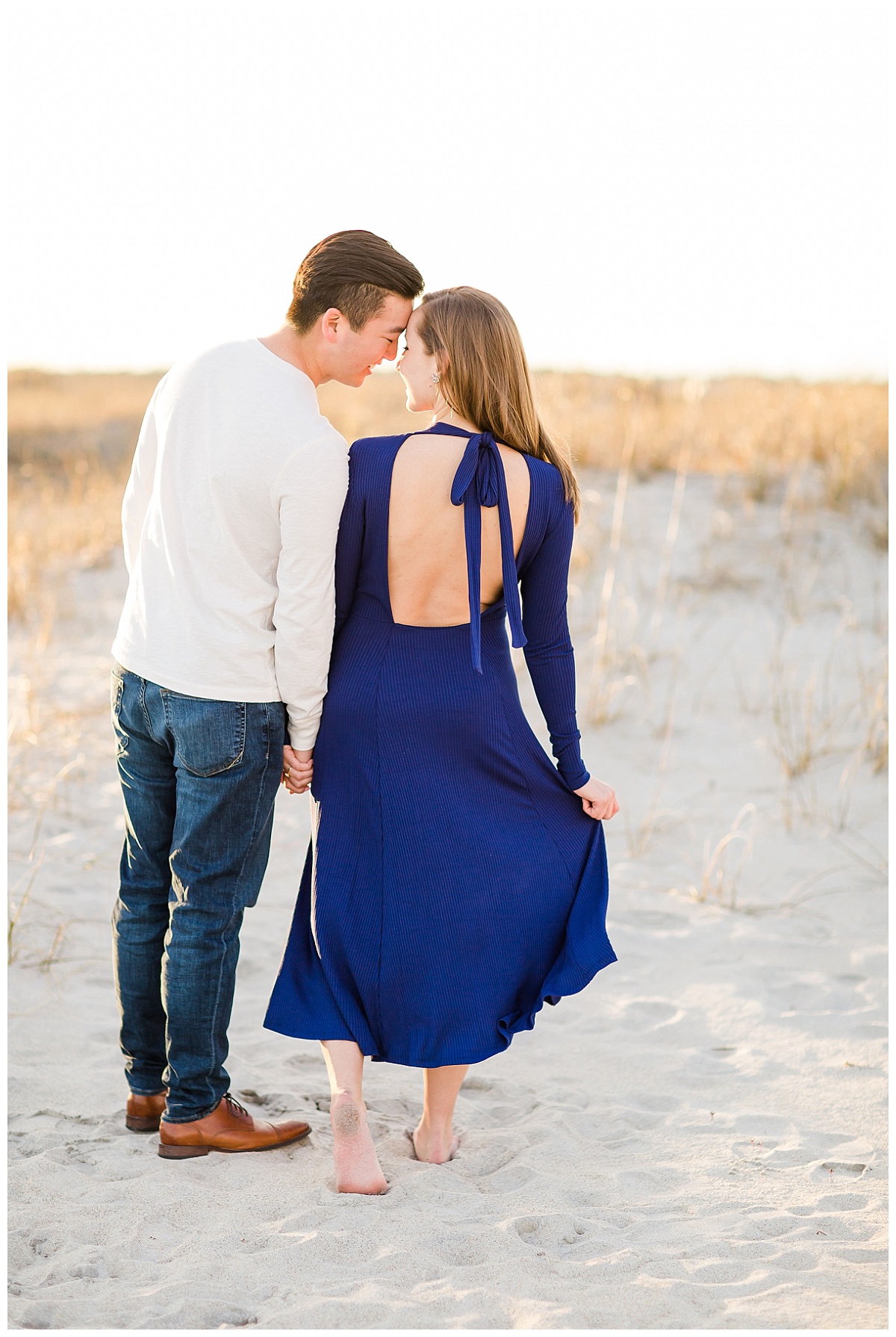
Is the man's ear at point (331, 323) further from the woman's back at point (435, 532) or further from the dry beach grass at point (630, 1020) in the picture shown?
the dry beach grass at point (630, 1020)

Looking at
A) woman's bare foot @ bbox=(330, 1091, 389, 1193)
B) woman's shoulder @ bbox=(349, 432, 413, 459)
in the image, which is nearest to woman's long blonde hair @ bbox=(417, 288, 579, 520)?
woman's shoulder @ bbox=(349, 432, 413, 459)

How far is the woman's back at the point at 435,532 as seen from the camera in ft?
7.55

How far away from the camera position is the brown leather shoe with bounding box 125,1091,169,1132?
263 cm

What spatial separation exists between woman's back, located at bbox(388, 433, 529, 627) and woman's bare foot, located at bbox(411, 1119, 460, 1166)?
1160 mm

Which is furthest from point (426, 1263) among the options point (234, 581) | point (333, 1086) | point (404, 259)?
point (404, 259)

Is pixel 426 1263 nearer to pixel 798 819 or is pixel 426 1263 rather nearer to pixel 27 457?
pixel 798 819

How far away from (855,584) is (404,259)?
4.88 m

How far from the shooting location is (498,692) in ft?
8.02

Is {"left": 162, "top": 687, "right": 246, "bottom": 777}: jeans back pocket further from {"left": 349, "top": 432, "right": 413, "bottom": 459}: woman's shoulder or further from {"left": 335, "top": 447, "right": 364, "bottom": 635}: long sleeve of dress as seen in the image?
{"left": 349, "top": 432, "right": 413, "bottom": 459}: woman's shoulder

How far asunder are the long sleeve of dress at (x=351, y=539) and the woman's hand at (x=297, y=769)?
0.34m

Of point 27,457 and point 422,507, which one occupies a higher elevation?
point 27,457

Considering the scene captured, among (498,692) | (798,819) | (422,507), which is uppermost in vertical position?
(422,507)

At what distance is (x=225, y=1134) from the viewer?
2.54m

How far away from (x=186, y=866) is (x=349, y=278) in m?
1.27
